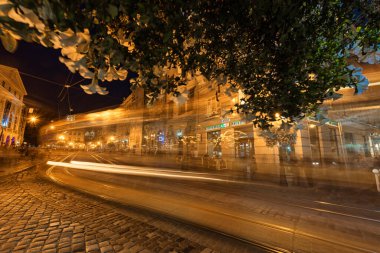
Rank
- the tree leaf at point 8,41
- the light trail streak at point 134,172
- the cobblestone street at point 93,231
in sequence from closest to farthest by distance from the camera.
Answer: the tree leaf at point 8,41 → the cobblestone street at point 93,231 → the light trail streak at point 134,172

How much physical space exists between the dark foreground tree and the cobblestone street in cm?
358

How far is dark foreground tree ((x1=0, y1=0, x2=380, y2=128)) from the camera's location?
1.45 metres

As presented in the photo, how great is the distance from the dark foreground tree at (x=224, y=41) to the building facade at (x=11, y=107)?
61608mm

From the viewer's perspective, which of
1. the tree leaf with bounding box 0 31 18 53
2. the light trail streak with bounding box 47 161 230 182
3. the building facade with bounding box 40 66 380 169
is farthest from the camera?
the building facade with bounding box 40 66 380 169

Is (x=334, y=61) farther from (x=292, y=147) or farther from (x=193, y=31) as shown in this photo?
(x=292, y=147)

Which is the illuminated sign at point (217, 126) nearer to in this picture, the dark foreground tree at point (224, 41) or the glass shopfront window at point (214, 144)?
the glass shopfront window at point (214, 144)

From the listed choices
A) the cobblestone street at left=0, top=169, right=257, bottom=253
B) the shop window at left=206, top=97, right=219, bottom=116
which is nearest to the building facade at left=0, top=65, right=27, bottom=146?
the shop window at left=206, top=97, right=219, bottom=116

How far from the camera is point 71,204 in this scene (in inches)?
274

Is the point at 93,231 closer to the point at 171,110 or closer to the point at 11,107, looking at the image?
the point at 171,110

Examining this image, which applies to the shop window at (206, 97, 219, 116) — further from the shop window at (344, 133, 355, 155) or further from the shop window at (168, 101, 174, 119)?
the shop window at (344, 133, 355, 155)

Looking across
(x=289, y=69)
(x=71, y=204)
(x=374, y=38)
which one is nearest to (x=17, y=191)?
(x=71, y=204)

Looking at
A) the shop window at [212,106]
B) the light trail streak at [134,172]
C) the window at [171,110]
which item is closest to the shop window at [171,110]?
the window at [171,110]

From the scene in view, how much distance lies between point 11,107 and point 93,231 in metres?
67.9

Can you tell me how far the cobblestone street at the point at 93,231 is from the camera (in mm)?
4074
